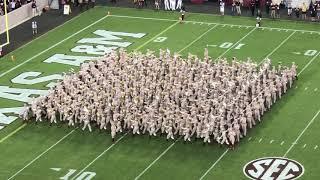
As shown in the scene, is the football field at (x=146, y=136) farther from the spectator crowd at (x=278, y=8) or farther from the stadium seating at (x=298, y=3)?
the stadium seating at (x=298, y=3)

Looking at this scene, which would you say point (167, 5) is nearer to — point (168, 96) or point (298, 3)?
point (298, 3)

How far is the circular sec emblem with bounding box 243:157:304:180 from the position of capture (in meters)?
22.3

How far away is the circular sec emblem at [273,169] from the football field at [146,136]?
0.72ft

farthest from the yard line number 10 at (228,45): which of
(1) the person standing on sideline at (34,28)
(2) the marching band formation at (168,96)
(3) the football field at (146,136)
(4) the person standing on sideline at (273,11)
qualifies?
(1) the person standing on sideline at (34,28)

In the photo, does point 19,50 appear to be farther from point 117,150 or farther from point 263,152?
point 263,152

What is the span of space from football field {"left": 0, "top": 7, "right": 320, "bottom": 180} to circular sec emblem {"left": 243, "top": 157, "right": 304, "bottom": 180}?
22 cm

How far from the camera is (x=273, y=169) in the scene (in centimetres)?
2277

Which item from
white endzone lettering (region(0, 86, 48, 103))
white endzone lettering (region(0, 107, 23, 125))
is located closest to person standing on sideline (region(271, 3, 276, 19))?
white endzone lettering (region(0, 86, 48, 103))

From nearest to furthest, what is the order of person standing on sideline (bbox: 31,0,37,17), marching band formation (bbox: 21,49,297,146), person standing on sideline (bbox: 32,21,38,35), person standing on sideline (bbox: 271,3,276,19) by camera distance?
marching band formation (bbox: 21,49,297,146), person standing on sideline (bbox: 32,21,38,35), person standing on sideline (bbox: 271,3,276,19), person standing on sideline (bbox: 31,0,37,17)

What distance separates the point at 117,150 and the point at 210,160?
2.73 metres

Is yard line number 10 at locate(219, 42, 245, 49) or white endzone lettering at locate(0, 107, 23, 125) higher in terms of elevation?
yard line number 10 at locate(219, 42, 245, 49)

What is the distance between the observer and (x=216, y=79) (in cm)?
2769

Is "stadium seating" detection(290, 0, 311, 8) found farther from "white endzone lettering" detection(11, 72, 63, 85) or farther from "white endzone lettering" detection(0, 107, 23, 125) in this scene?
"white endzone lettering" detection(0, 107, 23, 125)

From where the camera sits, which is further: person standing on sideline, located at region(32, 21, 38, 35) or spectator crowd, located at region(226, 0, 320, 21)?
spectator crowd, located at region(226, 0, 320, 21)
